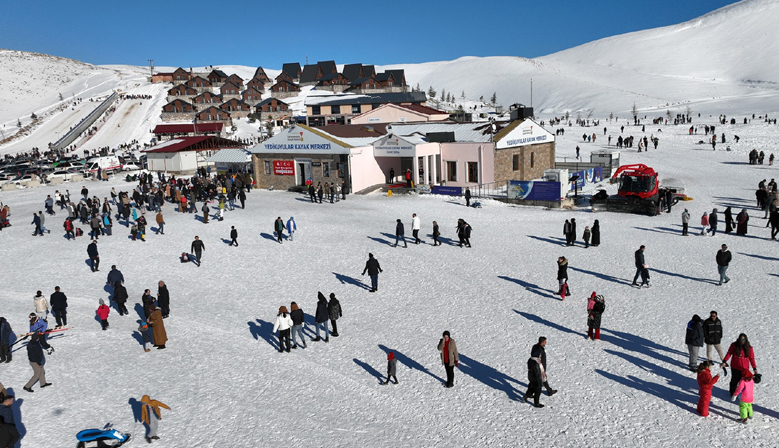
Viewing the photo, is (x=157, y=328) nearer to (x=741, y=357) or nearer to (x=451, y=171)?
(x=741, y=357)

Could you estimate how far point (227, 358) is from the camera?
12.3 m

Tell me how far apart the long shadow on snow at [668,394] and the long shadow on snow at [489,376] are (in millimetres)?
1926

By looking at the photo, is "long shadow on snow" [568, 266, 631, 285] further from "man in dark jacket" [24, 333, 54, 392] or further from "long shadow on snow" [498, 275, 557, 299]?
"man in dark jacket" [24, 333, 54, 392]

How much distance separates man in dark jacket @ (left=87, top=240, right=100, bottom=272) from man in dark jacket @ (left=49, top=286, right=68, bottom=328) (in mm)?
4409

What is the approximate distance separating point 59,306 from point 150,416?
6.85 m

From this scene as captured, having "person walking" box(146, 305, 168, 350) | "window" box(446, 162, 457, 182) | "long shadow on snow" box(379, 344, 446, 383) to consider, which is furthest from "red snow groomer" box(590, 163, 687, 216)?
"person walking" box(146, 305, 168, 350)

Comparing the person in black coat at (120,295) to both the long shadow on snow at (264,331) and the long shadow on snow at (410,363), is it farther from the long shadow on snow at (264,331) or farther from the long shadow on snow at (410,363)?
the long shadow on snow at (410,363)

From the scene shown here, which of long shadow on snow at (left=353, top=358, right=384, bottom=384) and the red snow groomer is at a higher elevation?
the red snow groomer

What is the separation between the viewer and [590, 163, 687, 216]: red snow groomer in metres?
25.3

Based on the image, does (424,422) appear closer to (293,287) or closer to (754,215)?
(293,287)

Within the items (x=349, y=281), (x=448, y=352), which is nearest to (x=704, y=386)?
(x=448, y=352)

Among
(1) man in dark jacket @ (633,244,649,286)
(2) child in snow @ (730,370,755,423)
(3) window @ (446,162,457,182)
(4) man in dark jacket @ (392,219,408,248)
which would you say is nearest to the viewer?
(2) child in snow @ (730,370,755,423)

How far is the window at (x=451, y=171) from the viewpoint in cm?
3547

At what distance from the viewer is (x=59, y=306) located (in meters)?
14.0
